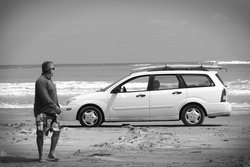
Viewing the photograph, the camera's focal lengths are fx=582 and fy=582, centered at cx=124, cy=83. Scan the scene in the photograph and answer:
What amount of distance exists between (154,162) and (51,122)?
5.73 ft

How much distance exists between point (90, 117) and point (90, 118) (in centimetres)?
3

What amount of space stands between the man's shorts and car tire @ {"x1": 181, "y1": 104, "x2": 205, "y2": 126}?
6172mm

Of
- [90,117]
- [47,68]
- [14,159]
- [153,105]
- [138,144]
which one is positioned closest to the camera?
[47,68]

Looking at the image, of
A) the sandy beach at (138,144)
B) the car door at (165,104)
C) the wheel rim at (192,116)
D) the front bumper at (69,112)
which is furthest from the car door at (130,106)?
the wheel rim at (192,116)

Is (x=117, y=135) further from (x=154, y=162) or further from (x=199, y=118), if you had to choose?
(x=154, y=162)

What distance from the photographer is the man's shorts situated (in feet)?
30.0

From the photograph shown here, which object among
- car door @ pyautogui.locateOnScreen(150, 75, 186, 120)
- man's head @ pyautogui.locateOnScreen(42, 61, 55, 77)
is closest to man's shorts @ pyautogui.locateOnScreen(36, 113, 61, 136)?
man's head @ pyautogui.locateOnScreen(42, 61, 55, 77)

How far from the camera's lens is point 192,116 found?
1487 centimetres

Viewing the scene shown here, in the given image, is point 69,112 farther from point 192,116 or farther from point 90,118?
point 192,116

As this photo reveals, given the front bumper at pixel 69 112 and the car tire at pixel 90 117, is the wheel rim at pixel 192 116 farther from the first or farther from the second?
the front bumper at pixel 69 112

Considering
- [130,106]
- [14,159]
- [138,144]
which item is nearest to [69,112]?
[130,106]

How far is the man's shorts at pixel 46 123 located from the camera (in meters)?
9.14

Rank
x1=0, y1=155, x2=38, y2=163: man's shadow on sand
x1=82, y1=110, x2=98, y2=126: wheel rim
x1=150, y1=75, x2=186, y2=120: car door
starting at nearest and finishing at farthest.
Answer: x1=0, y1=155, x2=38, y2=163: man's shadow on sand
x1=150, y1=75, x2=186, y2=120: car door
x1=82, y1=110, x2=98, y2=126: wheel rim

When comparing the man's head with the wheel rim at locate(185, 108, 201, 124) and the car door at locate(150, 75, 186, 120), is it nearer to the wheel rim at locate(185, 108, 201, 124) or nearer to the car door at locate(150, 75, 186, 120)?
the car door at locate(150, 75, 186, 120)
